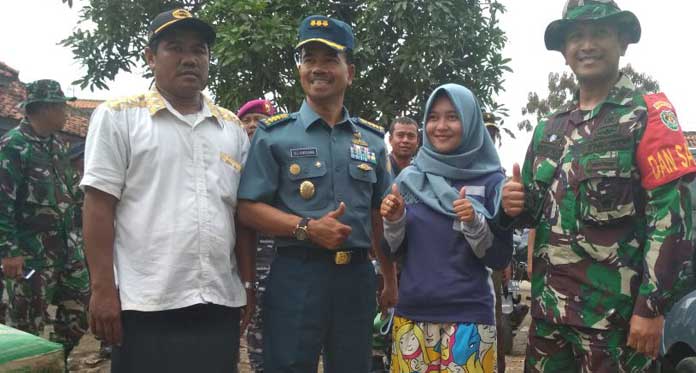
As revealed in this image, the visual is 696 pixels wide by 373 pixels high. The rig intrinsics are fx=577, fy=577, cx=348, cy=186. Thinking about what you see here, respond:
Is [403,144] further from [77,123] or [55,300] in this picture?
[77,123]

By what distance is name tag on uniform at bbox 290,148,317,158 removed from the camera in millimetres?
2432

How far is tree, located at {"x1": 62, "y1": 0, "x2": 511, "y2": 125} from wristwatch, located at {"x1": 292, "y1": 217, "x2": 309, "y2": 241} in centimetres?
641

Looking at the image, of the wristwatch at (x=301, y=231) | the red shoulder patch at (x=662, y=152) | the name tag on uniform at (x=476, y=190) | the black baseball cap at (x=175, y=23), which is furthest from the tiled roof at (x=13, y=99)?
the red shoulder patch at (x=662, y=152)

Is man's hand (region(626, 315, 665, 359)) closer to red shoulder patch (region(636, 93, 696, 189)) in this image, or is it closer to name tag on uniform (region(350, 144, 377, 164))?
red shoulder patch (region(636, 93, 696, 189))

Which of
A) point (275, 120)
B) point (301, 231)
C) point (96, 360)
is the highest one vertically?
point (275, 120)

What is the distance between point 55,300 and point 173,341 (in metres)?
2.50

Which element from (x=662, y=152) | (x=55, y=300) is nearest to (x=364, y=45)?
(x=55, y=300)

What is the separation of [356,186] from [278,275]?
51cm

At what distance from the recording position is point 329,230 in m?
2.21

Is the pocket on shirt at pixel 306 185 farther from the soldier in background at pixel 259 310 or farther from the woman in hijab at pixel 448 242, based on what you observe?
the soldier in background at pixel 259 310

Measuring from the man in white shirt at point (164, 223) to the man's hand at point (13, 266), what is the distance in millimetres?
2112

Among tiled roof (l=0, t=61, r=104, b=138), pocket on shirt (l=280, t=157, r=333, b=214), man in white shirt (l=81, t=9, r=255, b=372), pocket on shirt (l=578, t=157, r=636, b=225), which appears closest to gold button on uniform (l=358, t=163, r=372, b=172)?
pocket on shirt (l=280, t=157, r=333, b=214)

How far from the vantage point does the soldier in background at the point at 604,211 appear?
2.03 meters

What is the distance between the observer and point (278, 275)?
2389 millimetres
